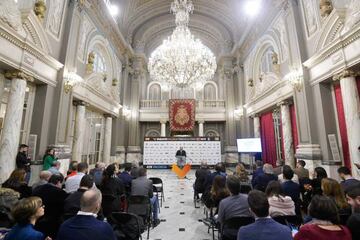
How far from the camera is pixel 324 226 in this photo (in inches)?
52.7

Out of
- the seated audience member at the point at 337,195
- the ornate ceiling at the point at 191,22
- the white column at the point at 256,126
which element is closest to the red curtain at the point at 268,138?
the white column at the point at 256,126

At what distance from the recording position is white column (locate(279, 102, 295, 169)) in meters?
7.20

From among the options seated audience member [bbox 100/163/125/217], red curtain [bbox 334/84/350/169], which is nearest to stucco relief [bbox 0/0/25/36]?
seated audience member [bbox 100/163/125/217]

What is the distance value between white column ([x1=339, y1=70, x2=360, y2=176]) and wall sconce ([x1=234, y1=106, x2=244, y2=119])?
291 inches

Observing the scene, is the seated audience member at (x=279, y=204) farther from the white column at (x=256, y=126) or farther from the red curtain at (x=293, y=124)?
Result: the white column at (x=256, y=126)

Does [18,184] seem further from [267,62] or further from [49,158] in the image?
[267,62]

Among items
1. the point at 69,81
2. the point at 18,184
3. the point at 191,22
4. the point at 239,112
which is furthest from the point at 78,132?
the point at 191,22

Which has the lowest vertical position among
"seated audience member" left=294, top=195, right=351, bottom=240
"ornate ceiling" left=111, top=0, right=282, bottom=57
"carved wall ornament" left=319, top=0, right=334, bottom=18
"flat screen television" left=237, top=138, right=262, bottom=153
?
"seated audience member" left=294, top=195, right=351, bottom=240

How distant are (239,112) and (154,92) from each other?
7363 mm

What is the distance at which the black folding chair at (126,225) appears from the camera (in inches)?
83.7

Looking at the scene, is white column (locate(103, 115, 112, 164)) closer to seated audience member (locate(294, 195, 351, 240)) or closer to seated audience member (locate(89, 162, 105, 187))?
seated audience member (locate(89, 162, 105, 187))

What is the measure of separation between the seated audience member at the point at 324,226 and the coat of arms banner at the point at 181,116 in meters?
12.4

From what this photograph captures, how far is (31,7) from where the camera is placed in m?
5.24

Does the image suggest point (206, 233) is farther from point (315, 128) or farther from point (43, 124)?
point (43, 124)
